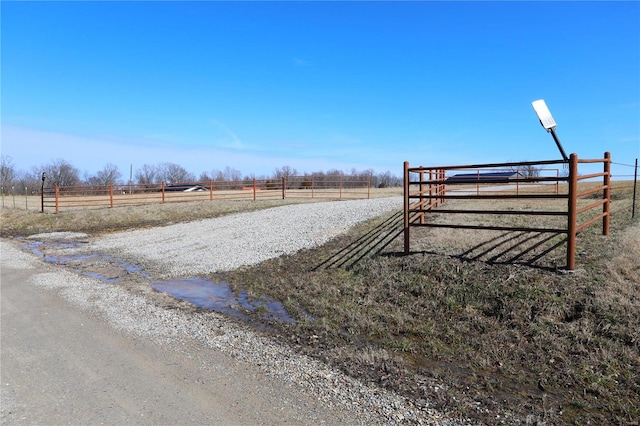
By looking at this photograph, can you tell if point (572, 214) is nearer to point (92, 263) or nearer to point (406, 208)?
point (406, 208)

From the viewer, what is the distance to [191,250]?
486 inches

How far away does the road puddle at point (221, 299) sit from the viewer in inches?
255

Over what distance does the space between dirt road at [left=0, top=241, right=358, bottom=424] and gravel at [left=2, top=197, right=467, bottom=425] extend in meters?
0.22

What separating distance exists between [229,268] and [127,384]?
18.9ft

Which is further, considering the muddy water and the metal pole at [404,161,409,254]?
the metal pole at [404,161,409,254]

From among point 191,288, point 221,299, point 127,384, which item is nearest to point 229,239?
point 191,288

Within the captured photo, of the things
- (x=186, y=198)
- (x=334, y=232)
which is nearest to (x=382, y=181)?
(x=186, y=198)

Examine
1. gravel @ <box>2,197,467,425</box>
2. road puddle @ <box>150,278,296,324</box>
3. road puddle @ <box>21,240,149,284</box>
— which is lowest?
road puddle @ <box>21,240,149,284</box>

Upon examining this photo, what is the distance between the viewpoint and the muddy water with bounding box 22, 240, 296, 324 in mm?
6590

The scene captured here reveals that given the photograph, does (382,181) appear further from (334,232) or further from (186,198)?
(334,232)

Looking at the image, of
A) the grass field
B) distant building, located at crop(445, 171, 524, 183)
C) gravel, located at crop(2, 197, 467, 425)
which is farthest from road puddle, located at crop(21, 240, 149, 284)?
distant building, located at crop(445, 171, 524, 183)

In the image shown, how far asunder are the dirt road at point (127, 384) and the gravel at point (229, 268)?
22 cm

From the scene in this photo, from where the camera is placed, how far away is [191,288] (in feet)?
26.7

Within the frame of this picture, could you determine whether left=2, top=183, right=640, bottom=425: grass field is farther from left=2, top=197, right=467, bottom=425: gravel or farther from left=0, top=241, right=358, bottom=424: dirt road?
left=0, top=241, right=358, bottom=424: dirt road
